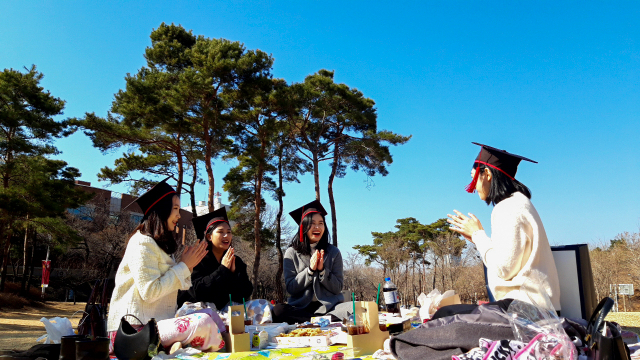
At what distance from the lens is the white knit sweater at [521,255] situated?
104 inches

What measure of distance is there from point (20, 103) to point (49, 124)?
1362 millimetres

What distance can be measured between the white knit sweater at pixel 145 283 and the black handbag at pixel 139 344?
516mm

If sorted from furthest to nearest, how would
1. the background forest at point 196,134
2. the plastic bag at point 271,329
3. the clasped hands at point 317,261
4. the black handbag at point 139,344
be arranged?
the background forest at point 196,134 < the clasped hands at point 317,261 < the plastic bag at point 271,329 < the black handbag at point 139,344

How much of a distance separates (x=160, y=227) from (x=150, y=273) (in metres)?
0.44

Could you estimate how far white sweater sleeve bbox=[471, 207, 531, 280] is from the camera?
267 centimetres

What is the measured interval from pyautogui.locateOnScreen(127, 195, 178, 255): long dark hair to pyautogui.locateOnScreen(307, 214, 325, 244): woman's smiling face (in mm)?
1815

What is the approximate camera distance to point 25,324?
13492mm

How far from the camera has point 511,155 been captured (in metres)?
3.08

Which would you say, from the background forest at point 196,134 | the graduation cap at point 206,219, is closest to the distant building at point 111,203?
the background forest at point 196,134

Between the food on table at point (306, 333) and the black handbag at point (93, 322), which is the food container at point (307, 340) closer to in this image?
the food on table at point (306, 333)

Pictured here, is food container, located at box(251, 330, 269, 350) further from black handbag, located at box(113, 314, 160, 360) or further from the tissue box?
the tissue box

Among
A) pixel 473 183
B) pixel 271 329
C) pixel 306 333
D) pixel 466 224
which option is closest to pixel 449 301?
pixel 466 224

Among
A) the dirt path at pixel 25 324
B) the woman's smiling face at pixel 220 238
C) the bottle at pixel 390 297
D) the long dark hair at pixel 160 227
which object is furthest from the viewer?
the dirt path at pixel 25 324

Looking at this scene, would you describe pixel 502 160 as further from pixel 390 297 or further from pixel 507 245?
pixel 390 297
